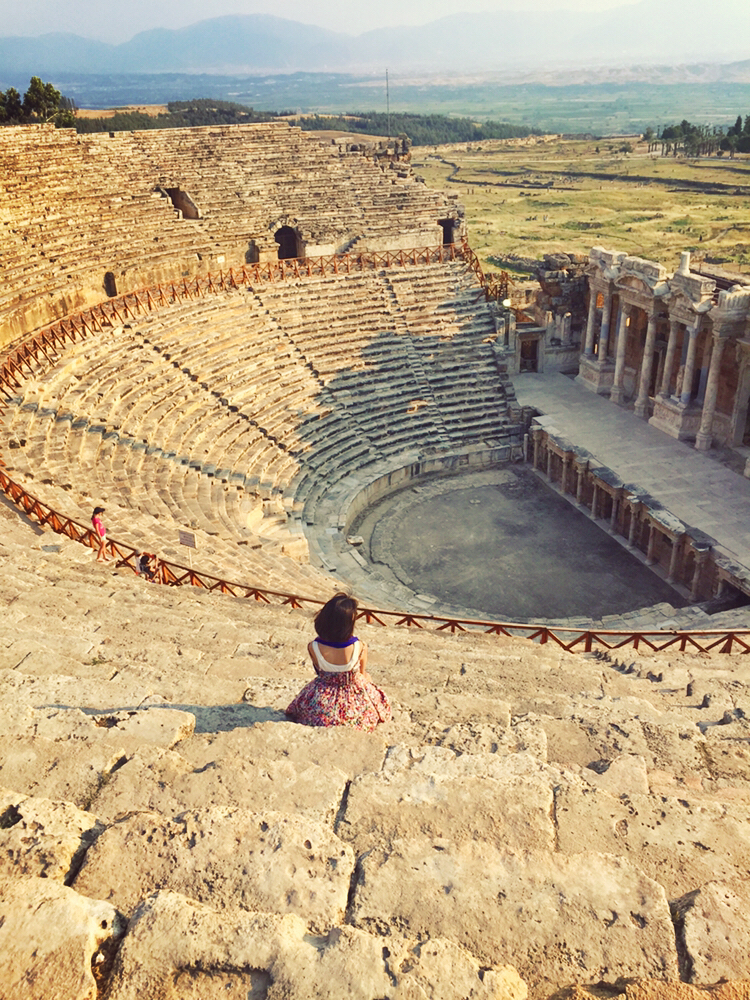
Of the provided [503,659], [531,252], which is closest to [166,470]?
[503,659]

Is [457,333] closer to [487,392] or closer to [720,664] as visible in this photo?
[487,392]

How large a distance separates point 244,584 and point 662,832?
1029cm

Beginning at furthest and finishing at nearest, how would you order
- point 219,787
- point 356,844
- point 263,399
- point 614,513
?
point 263,399 → point 614,513 → point 219,787 → point 356,844

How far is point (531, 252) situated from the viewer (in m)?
58.1

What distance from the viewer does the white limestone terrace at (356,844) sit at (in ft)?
14.0

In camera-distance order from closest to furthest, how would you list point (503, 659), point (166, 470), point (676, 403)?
1. point (503, 659)
2. point (166, 470)
3. point (676, 403)

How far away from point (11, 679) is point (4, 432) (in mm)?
12497

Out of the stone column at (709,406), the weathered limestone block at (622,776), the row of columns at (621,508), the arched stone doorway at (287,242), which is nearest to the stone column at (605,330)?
the row of columns at (621,508)

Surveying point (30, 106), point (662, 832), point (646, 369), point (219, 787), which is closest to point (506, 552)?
point (646, 369)

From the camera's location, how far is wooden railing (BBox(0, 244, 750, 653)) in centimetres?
1216

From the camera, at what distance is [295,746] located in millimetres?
6387

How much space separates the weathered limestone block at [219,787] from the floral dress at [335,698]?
92cm

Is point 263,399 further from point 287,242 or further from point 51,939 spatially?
point 51,939

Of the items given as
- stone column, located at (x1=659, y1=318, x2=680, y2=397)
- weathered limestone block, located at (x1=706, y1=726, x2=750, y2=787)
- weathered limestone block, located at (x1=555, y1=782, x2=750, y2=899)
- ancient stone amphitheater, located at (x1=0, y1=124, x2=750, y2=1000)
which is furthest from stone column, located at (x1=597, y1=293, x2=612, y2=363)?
weathered limestone block, located at (x1=555, y1=782, x2=750, y2=899)
